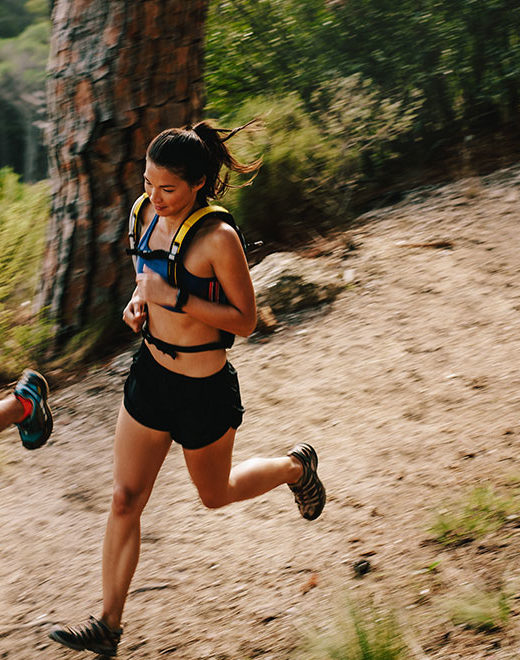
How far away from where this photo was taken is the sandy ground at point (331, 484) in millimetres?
3035

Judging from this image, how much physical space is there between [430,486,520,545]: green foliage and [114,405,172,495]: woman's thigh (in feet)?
3.93

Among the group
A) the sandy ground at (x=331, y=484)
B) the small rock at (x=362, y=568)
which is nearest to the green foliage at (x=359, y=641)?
the sandy ground at (x=331, y=484)

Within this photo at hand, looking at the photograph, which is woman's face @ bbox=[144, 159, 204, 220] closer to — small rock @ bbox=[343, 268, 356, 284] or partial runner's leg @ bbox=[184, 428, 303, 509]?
partial runner's leg @ bbox=[184, 428, 303, 509]

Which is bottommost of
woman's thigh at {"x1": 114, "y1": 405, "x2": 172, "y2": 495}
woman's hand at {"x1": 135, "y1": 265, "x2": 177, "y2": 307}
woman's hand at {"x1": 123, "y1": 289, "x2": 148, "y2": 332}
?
woman's thigh at {"x1": 114, "y1": 405, "x2": 172, "y2": 495}

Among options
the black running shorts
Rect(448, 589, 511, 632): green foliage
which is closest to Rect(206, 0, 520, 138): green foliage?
the black running shorts

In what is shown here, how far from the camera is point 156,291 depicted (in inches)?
106

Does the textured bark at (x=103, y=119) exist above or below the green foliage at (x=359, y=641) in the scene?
above

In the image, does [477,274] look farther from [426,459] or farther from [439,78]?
[439,78]

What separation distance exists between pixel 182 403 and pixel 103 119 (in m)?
3.14

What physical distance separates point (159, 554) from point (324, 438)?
1102 millimetres

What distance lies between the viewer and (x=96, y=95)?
5344 millimetres

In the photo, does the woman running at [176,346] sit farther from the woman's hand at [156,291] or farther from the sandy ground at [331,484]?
the sandy ground at [331,484]

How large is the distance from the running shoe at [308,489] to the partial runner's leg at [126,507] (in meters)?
0.78

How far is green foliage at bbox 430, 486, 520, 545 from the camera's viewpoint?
313 cm
